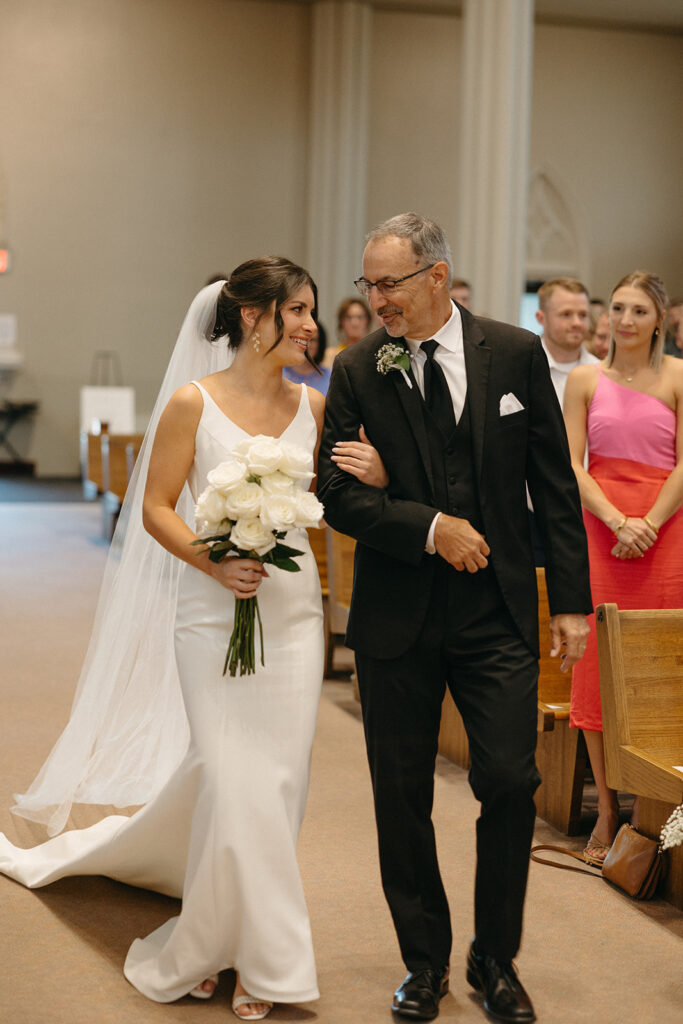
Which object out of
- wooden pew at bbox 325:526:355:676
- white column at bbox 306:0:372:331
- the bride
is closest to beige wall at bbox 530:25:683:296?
white column at bbox 306:0:372:331

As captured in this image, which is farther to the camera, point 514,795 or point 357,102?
point 357,102

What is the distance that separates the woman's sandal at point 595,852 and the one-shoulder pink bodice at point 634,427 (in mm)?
1379

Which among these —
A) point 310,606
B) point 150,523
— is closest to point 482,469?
point 310,606

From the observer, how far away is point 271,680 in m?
3.28

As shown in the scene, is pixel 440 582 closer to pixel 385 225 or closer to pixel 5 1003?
pixel 385 225

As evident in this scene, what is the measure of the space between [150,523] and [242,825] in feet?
2.77

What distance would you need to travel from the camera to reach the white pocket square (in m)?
3.06

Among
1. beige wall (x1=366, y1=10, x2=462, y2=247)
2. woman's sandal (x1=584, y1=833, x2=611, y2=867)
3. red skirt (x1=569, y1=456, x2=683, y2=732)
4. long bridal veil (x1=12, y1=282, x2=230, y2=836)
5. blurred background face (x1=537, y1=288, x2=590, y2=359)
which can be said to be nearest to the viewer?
long bridal veil (x1=12, y1=282, x2=230, y2=836)

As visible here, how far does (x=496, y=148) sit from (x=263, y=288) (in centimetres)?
909

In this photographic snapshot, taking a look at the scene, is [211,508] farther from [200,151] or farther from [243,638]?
[200,151]

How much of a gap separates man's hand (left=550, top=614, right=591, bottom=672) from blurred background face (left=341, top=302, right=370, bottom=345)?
6.20m

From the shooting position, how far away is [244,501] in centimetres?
301

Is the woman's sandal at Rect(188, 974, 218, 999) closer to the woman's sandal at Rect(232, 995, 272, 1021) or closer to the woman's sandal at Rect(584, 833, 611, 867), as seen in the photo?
the woman's sandal at Rect(232, 995, 272, 1021)

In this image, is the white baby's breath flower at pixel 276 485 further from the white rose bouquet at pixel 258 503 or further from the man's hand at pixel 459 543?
the man's hand at pixel 459 543
